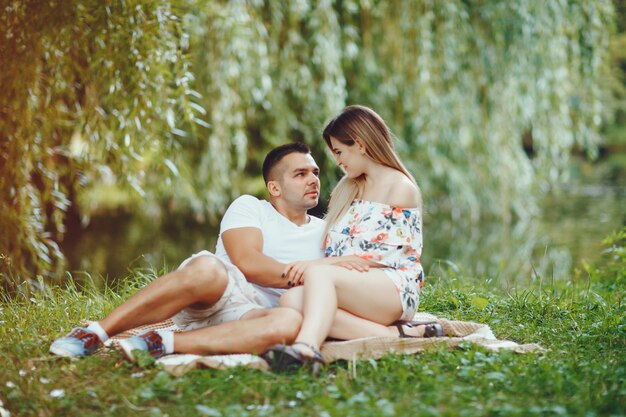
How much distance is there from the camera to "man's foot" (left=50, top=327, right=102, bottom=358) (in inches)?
115

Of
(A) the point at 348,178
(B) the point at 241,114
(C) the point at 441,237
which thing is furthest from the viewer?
(C) the point at 441,237

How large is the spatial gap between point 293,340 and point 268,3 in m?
4.99

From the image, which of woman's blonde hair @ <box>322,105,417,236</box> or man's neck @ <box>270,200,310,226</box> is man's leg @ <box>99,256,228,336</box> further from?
woman's blonde hair @ <box>322,105,417,236</box>

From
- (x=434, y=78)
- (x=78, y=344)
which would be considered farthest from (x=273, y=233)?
(x=434, y=78)

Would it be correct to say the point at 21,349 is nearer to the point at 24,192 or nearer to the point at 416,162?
the point at 24,192

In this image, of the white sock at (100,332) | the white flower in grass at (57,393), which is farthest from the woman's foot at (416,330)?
the white flower in grass at (57,393)

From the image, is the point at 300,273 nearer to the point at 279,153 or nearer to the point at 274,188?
the point at 274,188

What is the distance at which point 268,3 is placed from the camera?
24.0ft

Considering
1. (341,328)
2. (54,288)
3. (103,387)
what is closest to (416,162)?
(54,288)

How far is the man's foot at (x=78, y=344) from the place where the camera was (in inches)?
115

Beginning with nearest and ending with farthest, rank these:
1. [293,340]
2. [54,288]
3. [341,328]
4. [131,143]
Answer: [293,340]
[341,328]
[54,288]
[131,143]

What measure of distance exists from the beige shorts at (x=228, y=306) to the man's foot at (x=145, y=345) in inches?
11.1

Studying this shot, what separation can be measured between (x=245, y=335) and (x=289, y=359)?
249 mm

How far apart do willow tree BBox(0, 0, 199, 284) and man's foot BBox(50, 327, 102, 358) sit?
1.67m
